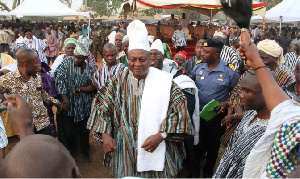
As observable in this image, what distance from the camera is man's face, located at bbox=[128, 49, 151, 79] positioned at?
2.65m

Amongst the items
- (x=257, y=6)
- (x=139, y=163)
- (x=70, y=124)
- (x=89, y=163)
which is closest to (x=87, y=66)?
(x=70, y=124)

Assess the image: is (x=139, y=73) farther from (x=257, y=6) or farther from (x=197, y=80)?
(x=257, y=6)

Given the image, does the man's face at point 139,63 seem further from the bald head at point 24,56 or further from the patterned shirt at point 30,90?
the patterned shirt at point 30,90

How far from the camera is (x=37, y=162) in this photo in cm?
107

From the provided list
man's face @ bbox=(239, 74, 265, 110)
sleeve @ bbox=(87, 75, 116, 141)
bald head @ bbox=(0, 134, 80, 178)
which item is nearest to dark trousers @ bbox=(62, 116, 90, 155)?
sleeve @ bbox=(87, 75, 116, 141)

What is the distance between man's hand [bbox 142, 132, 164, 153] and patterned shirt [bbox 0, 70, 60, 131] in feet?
5.10

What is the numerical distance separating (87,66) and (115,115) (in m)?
1.88

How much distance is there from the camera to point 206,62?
3977 millimetres

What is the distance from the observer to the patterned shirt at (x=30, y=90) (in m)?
3.31

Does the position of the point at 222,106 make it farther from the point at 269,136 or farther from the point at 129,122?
the point at 269,136

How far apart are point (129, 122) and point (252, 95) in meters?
1.12

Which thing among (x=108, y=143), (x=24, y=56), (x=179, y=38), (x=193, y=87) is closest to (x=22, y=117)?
(x=108, y=143)

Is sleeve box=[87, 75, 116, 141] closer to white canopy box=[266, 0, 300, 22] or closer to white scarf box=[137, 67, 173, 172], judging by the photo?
white scarf box=[137, 67, 173, 172]

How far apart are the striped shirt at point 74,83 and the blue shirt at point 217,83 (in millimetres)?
1700
